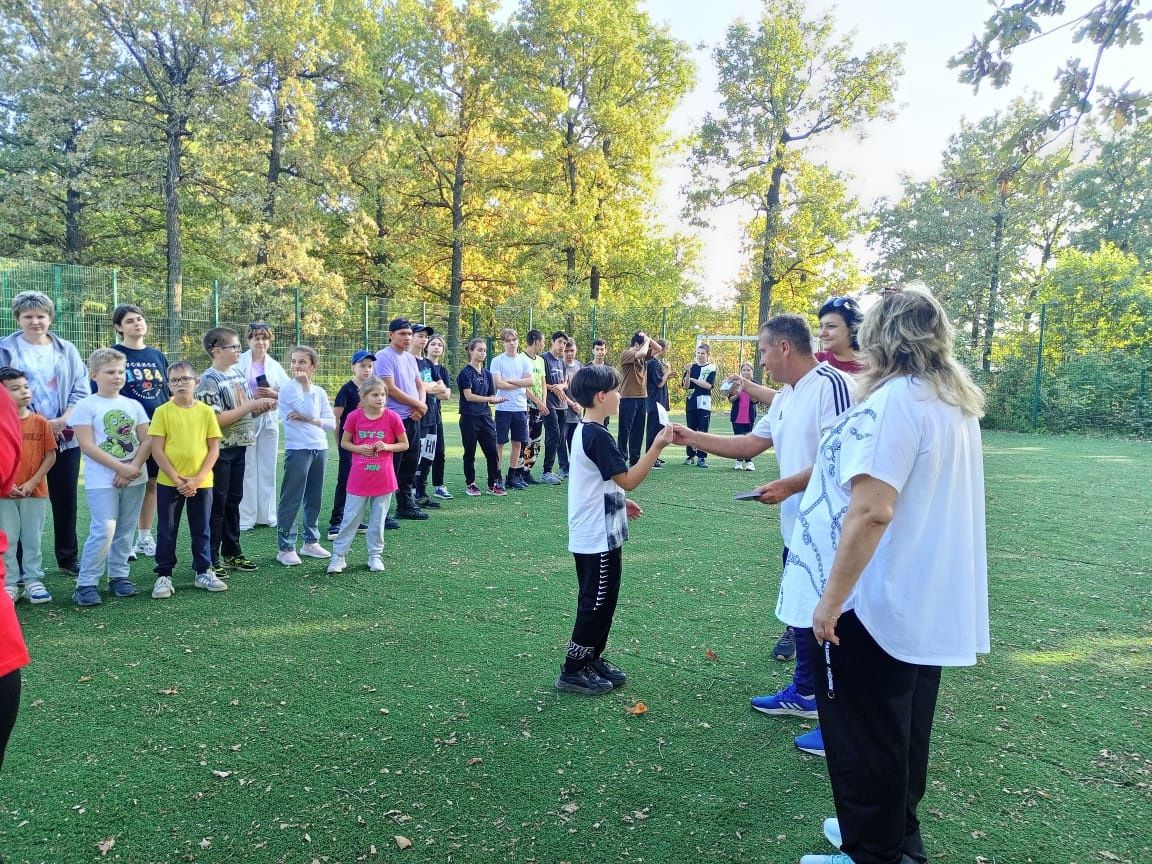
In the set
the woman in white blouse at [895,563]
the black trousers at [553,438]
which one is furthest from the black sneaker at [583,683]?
the black trousers at [553,438]

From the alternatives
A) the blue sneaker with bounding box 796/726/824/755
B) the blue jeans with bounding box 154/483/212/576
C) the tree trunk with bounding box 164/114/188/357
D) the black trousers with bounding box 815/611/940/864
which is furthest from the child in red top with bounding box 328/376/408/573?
the tree trunk with bounding box 164/114/188/357

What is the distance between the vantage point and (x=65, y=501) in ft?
18.0

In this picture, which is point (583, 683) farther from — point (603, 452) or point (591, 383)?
point (591, 383)

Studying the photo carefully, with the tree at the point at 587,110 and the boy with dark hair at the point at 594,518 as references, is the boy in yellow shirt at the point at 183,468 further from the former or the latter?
the tree at the point at 587,110

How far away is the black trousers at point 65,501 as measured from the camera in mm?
5383

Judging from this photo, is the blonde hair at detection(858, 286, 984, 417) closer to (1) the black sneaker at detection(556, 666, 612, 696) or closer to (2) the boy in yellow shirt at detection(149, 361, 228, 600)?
(1) the black sneaker at detection(556, 666, 612, 696)

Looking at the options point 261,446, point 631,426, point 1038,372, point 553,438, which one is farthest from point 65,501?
point 1038,372

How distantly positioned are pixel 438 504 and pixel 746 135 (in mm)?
23505

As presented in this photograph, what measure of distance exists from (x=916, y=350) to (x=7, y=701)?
8.92ft

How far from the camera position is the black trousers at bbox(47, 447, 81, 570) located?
5383mm

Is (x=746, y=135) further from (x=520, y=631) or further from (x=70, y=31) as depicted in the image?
(x=520, y=631)

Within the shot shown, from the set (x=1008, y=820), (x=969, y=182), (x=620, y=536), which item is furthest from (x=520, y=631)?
(x=969, y=182)

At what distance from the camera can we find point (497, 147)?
30.1 metres

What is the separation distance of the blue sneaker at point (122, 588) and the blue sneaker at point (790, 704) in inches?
165
